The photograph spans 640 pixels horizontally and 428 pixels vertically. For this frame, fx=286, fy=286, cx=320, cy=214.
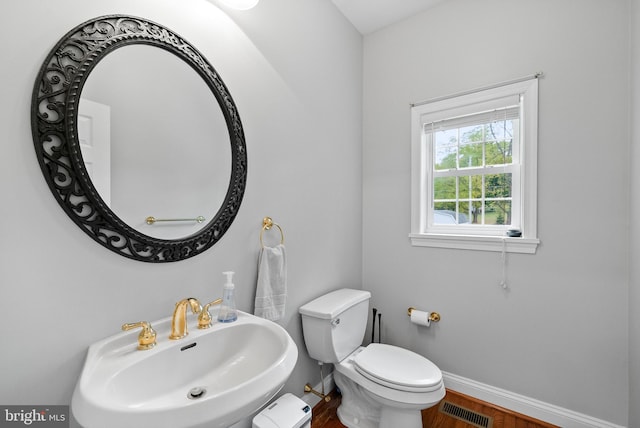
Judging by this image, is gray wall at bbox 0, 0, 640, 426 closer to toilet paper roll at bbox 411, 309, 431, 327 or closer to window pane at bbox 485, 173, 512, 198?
toilet paper roll at bbox 411, 309, 431, 327

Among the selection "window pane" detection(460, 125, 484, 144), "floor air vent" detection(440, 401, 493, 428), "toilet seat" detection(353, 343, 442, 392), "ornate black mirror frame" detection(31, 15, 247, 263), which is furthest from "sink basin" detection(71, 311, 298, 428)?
"window pane" detection(460, 125, 484, 144)

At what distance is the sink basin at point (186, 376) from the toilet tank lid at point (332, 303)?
1.71 ft

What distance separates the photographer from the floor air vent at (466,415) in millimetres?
1641

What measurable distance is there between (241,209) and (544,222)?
1.67 m

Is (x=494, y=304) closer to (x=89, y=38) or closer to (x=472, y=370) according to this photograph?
(x=472, y=370)

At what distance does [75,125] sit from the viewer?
83 cm

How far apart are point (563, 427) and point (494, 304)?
70 centimetres

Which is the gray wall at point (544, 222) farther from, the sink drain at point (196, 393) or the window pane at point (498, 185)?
the sink drain at point (196, 393)

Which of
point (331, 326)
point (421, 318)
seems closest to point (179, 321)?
point (331, 326)

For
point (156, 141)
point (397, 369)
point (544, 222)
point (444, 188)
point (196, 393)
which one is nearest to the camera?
point (196, 393)

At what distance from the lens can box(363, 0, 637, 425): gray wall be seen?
147cm

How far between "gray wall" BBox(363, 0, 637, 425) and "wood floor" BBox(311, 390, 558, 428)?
0.14 metres

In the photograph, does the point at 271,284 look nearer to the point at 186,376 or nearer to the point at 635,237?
the point at 186,376

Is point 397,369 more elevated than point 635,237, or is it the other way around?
point 635,237
